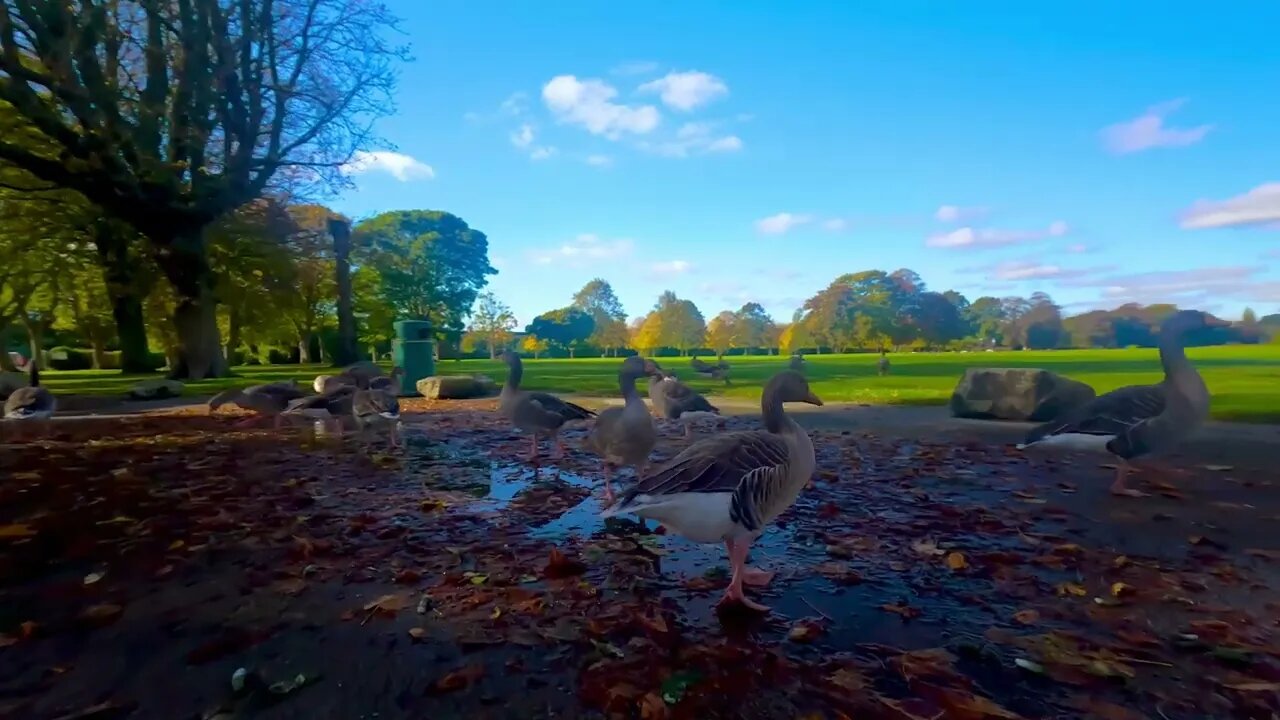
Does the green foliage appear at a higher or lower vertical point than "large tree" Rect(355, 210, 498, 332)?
lower

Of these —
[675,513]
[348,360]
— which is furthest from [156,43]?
[675,513]

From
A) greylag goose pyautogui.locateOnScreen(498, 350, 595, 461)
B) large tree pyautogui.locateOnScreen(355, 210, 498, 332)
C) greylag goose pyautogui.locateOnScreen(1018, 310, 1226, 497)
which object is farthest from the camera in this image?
large tree pyautogui.locateOnScreen(355, 210, 498, 332)

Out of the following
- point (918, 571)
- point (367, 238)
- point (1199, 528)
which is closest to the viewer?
point (918, 571)

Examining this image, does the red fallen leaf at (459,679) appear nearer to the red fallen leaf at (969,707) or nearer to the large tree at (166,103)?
the red fallen leaf at (969,707)

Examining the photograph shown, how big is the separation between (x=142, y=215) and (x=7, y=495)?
20.2 metres

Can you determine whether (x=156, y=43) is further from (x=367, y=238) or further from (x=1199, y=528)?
(x=1199, y=528)

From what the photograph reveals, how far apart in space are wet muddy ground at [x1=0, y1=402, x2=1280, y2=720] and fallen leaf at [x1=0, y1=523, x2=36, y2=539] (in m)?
0.03

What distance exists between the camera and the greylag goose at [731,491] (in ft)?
14.4

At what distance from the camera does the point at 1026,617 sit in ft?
13.0

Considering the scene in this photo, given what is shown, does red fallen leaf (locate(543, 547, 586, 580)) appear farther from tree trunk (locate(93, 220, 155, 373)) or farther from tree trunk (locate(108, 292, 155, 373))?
tree trunk (locate(108, 292, 155, 373))

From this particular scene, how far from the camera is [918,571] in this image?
4.86 m

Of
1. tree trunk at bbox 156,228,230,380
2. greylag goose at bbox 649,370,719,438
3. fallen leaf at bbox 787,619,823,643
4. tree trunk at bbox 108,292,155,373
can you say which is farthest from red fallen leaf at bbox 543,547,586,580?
tree trunk at bbox 108,292,155,373

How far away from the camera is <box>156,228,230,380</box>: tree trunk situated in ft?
82.4

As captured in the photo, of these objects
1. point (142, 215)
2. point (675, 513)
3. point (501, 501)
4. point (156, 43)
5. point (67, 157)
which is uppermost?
point (156, 43)
